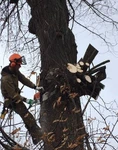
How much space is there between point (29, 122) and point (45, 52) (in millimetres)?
873

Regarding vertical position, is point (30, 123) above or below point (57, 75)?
below

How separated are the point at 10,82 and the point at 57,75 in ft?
3.32

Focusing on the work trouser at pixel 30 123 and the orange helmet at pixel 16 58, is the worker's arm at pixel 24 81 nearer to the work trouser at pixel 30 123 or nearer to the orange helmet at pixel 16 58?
the orange helmet at pixel 16 58

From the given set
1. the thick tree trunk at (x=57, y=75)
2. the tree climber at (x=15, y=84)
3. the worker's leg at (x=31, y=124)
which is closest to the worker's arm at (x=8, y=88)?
the tree climber at (x=15, y=84)

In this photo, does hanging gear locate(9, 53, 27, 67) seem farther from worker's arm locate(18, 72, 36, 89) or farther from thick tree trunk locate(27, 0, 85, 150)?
thick tree trunk locate(27, 0, 85, 150)

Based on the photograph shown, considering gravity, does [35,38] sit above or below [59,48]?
above

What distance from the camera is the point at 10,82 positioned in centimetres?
535

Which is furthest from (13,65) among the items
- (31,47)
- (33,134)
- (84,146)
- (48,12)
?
(84,146)

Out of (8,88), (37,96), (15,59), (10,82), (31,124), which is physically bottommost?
(31,124)

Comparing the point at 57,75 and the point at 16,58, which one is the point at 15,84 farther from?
the point at 57,75

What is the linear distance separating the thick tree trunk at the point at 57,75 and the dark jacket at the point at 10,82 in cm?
58

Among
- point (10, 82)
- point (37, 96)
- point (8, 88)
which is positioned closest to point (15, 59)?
point (10, 82)

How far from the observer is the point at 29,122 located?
4836 millimetres

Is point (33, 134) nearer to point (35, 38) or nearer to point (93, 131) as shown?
point (93, 131)
